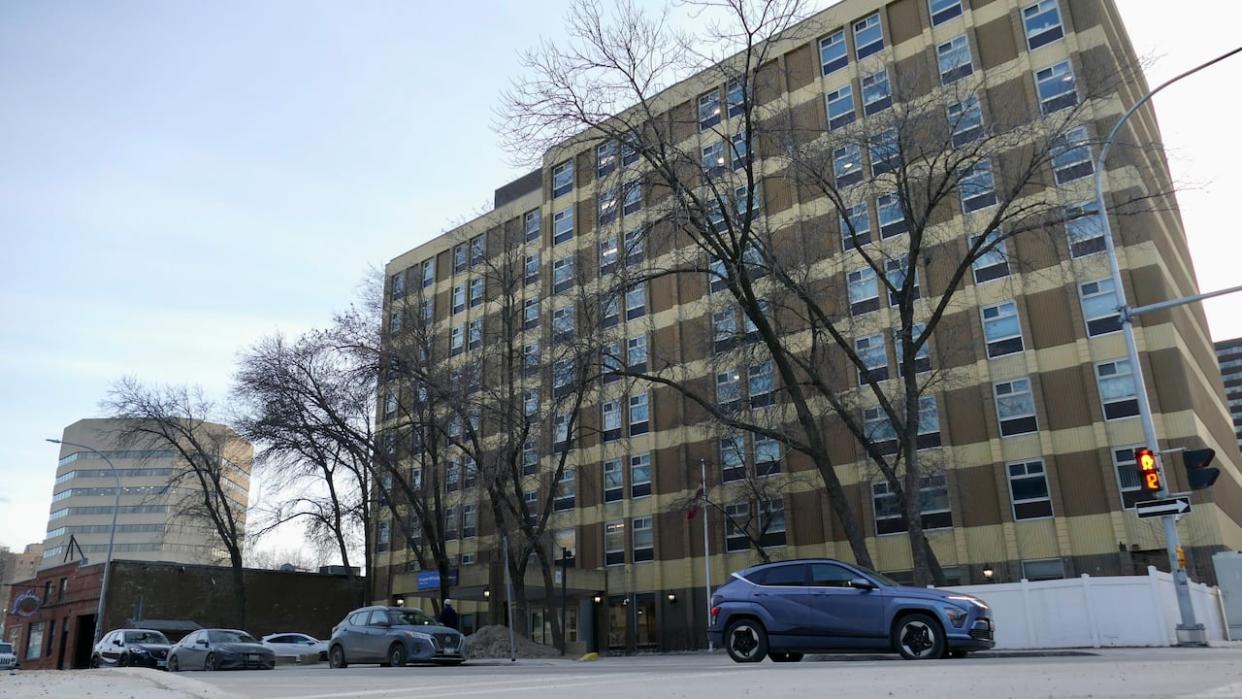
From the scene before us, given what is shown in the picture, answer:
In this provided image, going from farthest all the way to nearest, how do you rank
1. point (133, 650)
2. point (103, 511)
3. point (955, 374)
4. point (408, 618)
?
point (103, 511) → point (955, 374) → point (133, 650) → point (408, 618)

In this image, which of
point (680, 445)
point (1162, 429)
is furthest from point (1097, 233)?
point (680, 445)

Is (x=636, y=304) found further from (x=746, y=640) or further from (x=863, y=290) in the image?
(x=746, y=640)

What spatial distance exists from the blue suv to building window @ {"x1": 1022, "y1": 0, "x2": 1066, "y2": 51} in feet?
90.0

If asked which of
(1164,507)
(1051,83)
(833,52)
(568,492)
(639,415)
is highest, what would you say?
(833,52)

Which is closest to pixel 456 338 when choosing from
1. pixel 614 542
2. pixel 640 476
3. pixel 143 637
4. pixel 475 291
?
pixel 475 291

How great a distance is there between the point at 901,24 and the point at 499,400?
76.0 feet

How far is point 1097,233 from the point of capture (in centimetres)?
3116

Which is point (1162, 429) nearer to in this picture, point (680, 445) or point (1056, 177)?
point (1056, 177)

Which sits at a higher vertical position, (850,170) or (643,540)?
(850,170)

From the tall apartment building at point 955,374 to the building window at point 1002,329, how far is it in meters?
0.08

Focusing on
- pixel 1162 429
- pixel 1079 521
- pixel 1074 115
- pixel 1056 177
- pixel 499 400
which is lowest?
pixel 1079 521

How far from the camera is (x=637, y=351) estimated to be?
45.0m

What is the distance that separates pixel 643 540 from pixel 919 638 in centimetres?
2910

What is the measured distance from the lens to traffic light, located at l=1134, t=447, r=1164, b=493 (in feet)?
54.6
